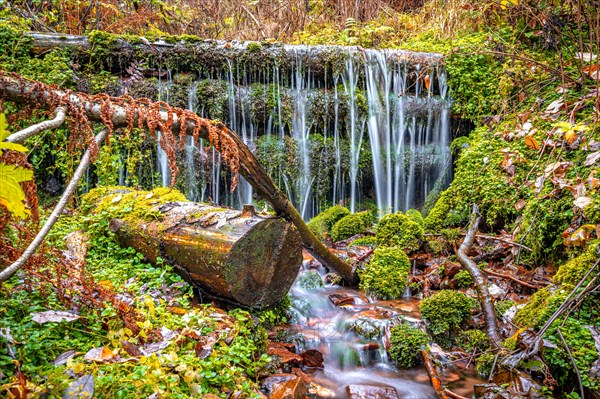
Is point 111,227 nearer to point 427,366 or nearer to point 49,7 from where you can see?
point 427,366

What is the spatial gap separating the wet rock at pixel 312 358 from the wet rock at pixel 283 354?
0.32 feet

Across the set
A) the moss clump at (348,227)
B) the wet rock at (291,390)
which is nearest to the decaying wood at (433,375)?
the wet rock at (291,390)

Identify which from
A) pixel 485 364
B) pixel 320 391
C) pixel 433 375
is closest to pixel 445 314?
pixel 485 364

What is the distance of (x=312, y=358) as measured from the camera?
3.64 metres

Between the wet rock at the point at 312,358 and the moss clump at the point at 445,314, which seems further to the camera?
the moss clump at the point at 445,314

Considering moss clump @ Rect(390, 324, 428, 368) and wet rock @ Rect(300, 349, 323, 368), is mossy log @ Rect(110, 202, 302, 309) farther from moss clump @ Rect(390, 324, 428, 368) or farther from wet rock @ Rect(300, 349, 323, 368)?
moss clump @ Rect(390, 324, 428, 368)

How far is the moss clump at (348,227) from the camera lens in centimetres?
727

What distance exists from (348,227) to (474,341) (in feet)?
12.0

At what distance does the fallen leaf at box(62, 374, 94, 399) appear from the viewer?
2035mm

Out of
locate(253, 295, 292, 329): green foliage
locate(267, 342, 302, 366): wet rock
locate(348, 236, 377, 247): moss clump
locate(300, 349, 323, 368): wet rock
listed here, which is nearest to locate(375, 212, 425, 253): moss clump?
locate(348, 236, 377, 247): moss clump

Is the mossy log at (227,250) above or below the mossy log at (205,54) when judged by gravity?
below

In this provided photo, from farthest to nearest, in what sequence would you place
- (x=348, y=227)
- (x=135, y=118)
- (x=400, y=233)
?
(x=348, y=227)
(x=400, y=233)
(x=135, y=118)

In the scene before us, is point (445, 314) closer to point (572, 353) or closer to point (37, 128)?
point (572, 353)

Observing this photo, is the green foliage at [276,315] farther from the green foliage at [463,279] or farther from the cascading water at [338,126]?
the cascading water at [338,126]
